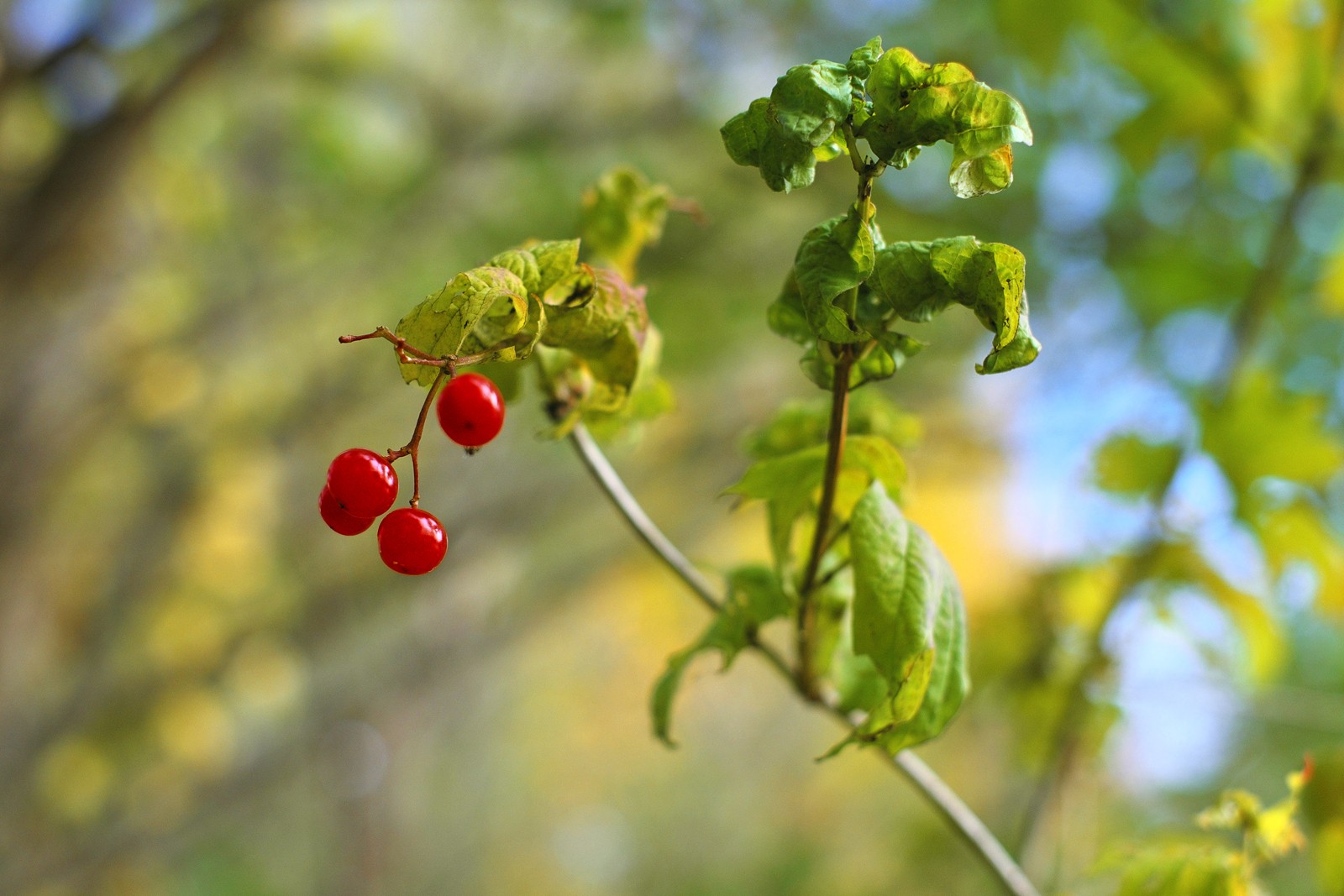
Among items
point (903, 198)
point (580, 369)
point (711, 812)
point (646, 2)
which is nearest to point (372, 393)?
point (646, 2)

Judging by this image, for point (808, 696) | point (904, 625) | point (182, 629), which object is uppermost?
point (904, 625)

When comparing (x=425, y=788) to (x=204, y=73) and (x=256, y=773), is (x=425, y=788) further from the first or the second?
(x=204, y=73)

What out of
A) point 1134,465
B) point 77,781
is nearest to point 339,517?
point 1134,465

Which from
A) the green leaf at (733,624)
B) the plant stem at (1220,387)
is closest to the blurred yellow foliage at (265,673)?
the plant stem at (1220,387)

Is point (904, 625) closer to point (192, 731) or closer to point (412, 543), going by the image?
point (412, 543)

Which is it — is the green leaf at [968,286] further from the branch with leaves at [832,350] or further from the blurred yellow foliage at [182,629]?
the blurred yellow foliage at [182,629]

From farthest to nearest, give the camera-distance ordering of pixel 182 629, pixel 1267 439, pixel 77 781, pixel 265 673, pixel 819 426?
1. pixel 182 629
2. pixel 265 673
3. pixel 77 781
4. pixel 1267 439
5. pixel 819 426
